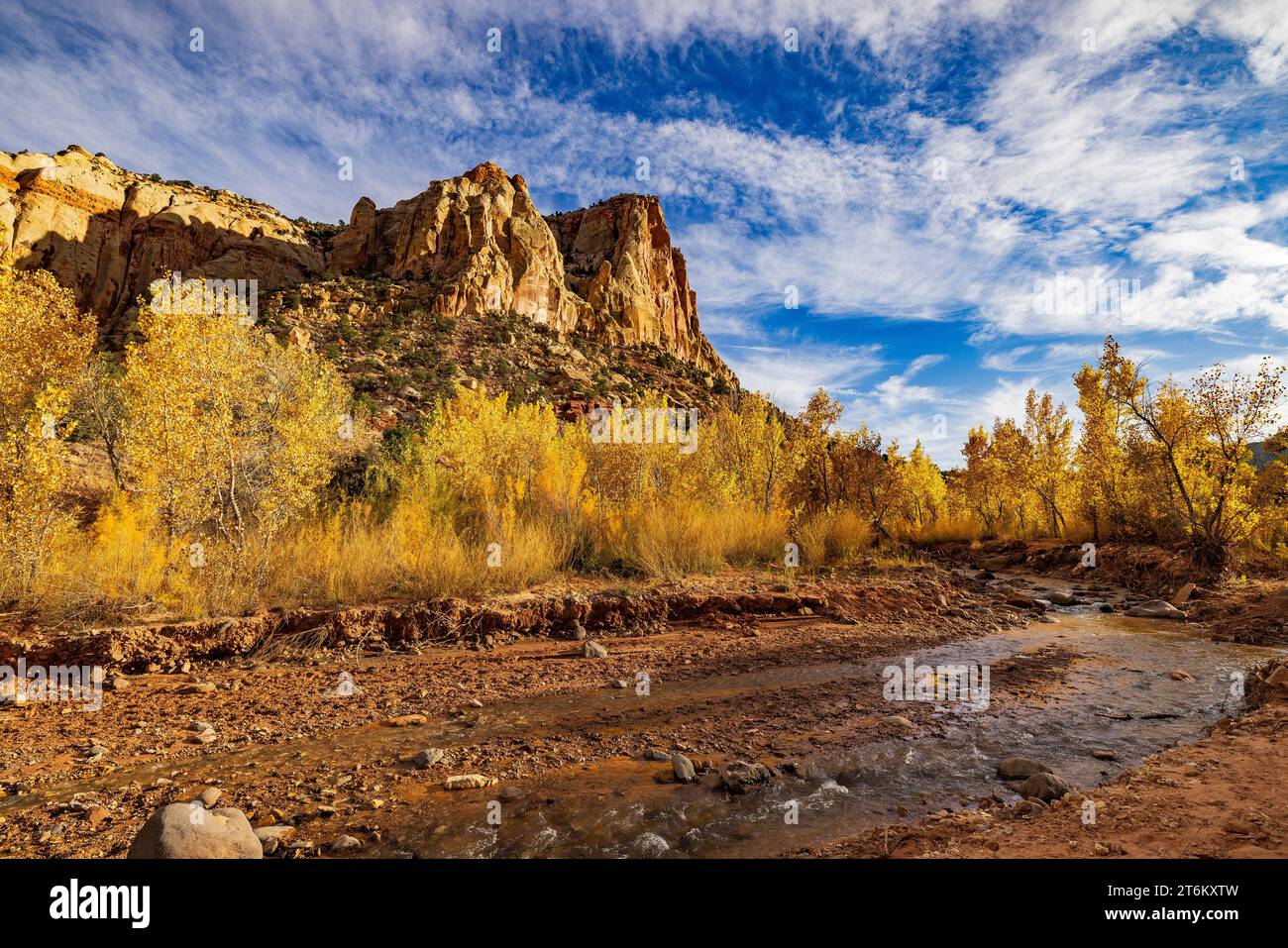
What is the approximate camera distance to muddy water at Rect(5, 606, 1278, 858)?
2.99 m

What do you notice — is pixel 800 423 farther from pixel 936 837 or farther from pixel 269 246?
pixel 269 246

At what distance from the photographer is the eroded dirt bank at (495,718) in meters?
3.15

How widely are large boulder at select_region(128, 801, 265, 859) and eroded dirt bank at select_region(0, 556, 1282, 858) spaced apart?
0.28m

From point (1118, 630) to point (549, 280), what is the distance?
201ft

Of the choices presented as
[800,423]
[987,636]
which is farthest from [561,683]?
[800,423]

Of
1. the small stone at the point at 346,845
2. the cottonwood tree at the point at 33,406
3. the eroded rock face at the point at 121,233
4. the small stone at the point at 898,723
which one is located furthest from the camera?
the eroded rock face at the point at 121,233

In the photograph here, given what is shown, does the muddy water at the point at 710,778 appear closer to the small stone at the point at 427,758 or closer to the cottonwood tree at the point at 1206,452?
the small stone at the point at 427,758

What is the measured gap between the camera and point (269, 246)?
55125 mm

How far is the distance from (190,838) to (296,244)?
71.8 m

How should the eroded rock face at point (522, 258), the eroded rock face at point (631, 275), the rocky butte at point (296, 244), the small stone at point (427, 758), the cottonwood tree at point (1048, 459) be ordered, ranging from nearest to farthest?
the small stone at point (427, 758) < the cottonwood tree at point (1048, 459) < the rocky butte at point (296, 244) < the eroded rock face at point (522, 258) < the eroded rock face at point (631, 275)

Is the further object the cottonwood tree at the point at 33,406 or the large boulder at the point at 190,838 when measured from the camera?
the cottonwood tree at the point at 33,406

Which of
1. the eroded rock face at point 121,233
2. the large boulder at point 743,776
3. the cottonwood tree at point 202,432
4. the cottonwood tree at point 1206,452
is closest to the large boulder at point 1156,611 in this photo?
the cottonwood tree at point 1206,452

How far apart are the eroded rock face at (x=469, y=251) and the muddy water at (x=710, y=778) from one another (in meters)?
51.4

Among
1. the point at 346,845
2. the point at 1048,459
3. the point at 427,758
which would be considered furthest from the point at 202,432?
the point at 1048,459
